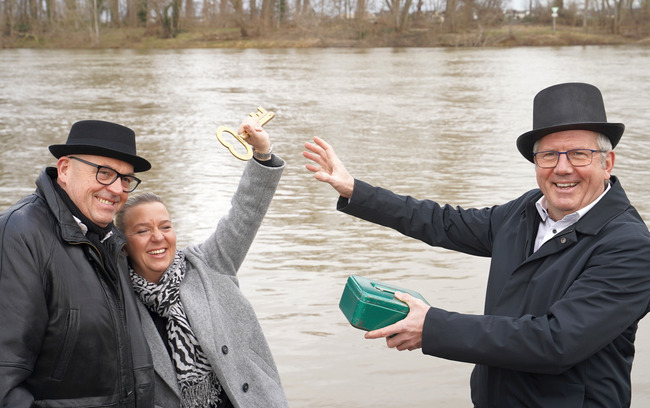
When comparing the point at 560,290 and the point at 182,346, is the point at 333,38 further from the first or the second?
the point at 560,290

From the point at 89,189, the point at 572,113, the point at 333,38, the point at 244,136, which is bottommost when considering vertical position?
the point at 333,38

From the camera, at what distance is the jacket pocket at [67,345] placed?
252 centimetres

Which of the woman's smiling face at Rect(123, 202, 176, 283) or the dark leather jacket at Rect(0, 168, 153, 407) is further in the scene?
the woman's smiling face at Rect(123, 202, 176, 283)

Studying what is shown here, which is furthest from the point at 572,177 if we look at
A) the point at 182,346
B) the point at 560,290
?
the point at 182,346

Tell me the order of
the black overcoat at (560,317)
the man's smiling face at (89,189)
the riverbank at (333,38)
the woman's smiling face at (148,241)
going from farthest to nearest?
1. the riverbank at (333,38)
2. the woman's smiling face at (148,241)
3. the man's smiling face at (89,189)
4. the black overcoat at (560,317)

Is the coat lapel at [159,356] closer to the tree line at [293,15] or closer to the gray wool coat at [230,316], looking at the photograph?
the gray wool coat at [230,316]

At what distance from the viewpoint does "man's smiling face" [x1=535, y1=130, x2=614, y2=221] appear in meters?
2.66

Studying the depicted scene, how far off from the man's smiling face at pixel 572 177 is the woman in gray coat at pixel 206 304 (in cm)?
103

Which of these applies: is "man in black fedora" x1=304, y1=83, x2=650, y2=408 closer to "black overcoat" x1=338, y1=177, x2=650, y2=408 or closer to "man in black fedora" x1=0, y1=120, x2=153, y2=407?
"black overcoat" x1=338, y1=177, x2=650, y2=408

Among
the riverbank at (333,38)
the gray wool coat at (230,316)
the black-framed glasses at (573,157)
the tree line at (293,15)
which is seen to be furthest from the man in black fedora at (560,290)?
the tree line at (293,15)

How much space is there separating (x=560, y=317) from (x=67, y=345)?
1471 millimetres

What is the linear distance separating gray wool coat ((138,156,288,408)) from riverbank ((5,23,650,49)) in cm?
4690

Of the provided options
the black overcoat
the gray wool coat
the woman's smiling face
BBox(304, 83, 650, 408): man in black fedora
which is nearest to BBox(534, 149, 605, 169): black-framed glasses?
BBox(304, 83, 650, 408): man in black fedora

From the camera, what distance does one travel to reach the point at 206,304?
303 centimetres
